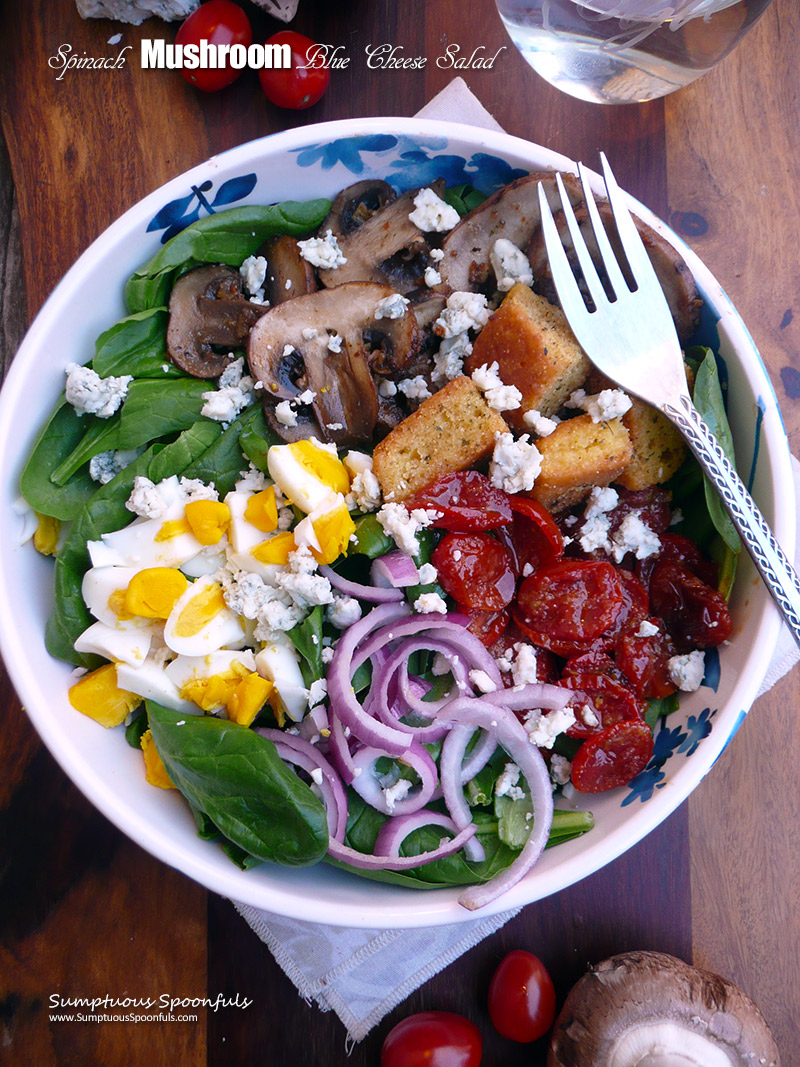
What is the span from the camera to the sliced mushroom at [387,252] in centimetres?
203

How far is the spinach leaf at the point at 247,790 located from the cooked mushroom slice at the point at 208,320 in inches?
36.5

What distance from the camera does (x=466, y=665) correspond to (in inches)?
74.4

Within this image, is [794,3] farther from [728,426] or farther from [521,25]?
[728,426]

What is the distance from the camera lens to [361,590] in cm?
187

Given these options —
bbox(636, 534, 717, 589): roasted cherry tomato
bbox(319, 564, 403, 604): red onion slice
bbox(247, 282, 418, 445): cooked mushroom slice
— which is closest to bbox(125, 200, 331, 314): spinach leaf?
bbox(247, 282, 418, 445): cooked mushroom slice

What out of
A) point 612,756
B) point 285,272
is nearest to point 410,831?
point 612,756

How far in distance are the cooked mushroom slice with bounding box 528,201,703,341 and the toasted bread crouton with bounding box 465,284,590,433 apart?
85 mm

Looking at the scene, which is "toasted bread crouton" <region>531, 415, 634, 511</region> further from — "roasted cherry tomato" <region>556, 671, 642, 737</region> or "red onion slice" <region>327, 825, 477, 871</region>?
"red onion slice" <region>327, 825, 477, 871</region>

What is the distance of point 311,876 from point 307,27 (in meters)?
2.38

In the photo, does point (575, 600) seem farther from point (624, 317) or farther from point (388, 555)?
point (624, 317)

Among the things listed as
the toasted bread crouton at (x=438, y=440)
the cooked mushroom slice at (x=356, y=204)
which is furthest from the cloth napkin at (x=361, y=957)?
the cooked mushroom slice at (x=356, y=204)

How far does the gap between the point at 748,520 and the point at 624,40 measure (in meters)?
1.26

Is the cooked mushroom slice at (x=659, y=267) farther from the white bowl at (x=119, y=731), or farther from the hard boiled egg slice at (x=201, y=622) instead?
the hard boiled egg slice at (x=201, y=622)

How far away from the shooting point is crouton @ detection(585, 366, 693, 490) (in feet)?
6.21
